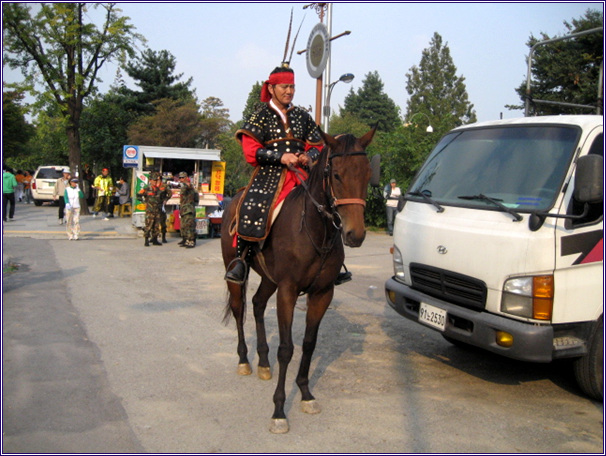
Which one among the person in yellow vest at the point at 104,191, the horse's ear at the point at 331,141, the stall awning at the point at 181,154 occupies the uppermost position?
the stall awning at the point at 181,154

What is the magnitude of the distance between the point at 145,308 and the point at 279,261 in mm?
4040

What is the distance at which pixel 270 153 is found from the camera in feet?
16.0

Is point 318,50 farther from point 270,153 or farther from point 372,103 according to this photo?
point 372,103

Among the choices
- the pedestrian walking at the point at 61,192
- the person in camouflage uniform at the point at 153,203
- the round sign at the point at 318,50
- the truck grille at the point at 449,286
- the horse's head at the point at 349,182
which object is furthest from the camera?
the pedestrian walking at the point at 61,192

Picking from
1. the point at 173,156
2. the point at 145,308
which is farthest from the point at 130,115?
the point at 145,308

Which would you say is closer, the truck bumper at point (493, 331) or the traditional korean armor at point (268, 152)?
the truck bumper at point (493, 331)

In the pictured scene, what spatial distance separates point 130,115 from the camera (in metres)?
36.5

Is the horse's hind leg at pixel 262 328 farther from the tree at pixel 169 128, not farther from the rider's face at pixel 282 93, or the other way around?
the tree at pixel 169 128

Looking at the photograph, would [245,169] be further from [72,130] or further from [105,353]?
[105,353]

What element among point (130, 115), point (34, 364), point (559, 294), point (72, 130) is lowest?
point (34, 364)

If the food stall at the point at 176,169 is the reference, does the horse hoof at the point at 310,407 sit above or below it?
below

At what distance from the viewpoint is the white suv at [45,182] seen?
94.2 feet

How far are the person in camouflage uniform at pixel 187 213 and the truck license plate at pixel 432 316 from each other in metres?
10.7

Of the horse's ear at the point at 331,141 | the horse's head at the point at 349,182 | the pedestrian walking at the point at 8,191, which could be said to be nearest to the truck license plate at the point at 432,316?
the horse's head at the point at 349,182
